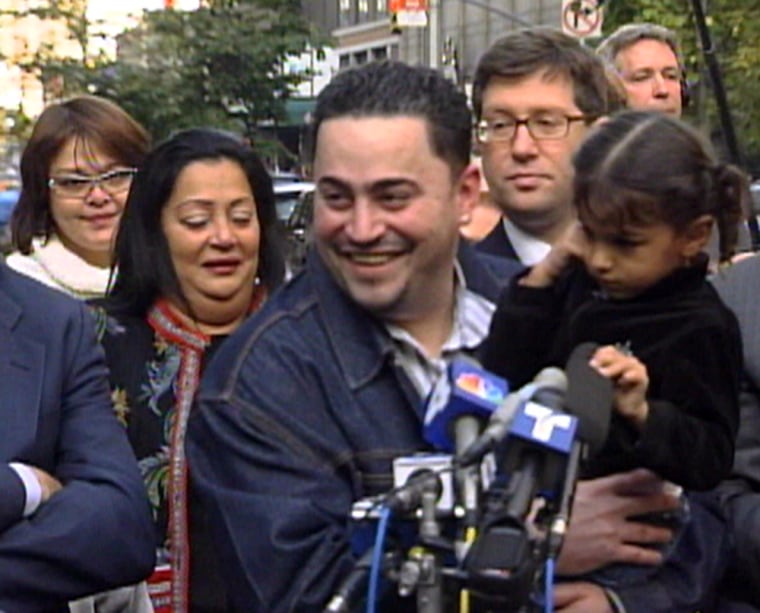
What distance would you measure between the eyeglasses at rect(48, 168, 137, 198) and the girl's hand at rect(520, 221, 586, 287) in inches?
108

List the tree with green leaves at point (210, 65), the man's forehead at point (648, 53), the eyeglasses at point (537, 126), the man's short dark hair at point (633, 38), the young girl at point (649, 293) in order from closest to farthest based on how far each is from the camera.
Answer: the young girl at point (649, 293)
the eyeglasses at point (537, 126)
the man's forehead at point (648, 53)
the man's short dark hair at point (633, 38)
the tree with green leaves at point (210, 65)

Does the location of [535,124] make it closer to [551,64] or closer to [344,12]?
[551,64]

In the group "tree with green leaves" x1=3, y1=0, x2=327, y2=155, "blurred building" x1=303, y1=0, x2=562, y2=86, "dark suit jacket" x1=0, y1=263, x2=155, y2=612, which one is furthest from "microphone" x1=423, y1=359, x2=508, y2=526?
"blurred building" x1=303, y1=0, x2=562, y2=86

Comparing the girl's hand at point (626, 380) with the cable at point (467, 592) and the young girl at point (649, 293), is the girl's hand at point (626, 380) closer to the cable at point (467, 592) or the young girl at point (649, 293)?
the young girl at point (649, 293)

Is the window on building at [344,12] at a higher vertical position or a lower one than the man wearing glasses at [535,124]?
higher

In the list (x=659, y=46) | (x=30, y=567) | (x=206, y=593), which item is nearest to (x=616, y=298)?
(x=30, y=567)

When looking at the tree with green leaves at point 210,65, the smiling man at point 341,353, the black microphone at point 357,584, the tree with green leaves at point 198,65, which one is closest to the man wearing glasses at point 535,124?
the smiling man at point 341,353

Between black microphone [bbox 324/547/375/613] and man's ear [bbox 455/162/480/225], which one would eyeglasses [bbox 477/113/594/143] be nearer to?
man's ear [bbox 455/162/480/225]

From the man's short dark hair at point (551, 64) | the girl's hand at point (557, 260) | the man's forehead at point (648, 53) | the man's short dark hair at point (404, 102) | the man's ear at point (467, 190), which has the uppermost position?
the man's forehead at point (648, 53)

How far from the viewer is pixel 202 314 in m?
4.72

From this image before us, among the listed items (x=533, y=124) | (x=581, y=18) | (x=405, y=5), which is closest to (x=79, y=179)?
(x=533, y=124)

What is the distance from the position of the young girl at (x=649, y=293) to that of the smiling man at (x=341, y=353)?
0.20 metres

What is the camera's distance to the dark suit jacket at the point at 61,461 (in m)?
3.29

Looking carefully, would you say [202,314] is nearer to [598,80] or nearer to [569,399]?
[598,80]
